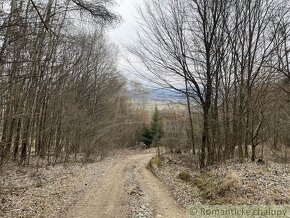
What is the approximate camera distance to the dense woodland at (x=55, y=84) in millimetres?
8047

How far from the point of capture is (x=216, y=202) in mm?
8969

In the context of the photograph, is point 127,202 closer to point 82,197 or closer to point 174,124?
point 82,197

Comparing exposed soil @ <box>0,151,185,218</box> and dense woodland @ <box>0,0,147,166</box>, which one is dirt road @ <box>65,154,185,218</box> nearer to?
exposed soil @ <box>0,151,185,218</box>

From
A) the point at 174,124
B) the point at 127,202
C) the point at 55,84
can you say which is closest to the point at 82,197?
the point at 127,202

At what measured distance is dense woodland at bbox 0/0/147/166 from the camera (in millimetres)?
8047

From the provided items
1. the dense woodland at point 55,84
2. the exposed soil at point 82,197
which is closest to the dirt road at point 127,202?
the exposed soil at point 82,197

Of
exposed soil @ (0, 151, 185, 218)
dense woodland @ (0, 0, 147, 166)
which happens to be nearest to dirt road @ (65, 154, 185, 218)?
exposed soil @ (0, 151, 185, 218)

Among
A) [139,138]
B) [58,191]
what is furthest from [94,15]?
[139,138]

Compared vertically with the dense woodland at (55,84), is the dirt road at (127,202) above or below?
below

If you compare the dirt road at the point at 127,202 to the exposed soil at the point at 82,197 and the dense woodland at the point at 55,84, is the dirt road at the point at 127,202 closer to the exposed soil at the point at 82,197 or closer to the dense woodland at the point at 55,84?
the exposed soil at the point at 82,197

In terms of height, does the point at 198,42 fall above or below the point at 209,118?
above

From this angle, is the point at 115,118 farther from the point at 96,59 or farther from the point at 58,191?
the point at 58,191

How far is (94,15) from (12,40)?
2.25 metres

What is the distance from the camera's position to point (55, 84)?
19.4m
